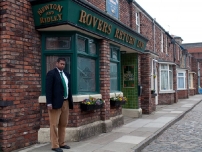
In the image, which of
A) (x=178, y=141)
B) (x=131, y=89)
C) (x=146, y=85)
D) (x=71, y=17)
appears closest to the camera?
(x=71, y=17)

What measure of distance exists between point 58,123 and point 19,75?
142cm

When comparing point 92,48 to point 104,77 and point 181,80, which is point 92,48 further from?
point 181,80

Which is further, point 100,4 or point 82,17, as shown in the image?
point 100,4

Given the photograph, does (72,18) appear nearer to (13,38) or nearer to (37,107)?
(13,38)

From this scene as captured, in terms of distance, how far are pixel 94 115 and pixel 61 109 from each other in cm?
178

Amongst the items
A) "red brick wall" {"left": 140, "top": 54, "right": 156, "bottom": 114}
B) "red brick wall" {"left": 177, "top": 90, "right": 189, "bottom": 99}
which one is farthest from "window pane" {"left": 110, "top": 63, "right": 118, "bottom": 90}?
"red brick wall" {"left": 177, "top": 90, "right": 189, "bottom": 99}

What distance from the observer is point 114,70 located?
28.7 feet

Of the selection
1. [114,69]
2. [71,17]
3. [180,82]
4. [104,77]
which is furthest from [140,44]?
[180,82]

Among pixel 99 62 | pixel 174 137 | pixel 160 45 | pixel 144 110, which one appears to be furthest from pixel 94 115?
pixel 160 45

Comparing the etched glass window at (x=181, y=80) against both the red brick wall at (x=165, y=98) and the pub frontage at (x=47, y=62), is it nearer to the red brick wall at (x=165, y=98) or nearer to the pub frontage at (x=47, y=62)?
the red brick wall at (x=165, y=98)

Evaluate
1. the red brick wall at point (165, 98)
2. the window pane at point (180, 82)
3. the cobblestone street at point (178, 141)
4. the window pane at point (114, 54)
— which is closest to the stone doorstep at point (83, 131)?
the cobblestone street at point (178, 141)

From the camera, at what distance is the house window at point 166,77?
1819 centimetres

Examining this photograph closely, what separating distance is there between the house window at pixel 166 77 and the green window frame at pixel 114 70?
982 centimetres

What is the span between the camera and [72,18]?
18.6 ft
